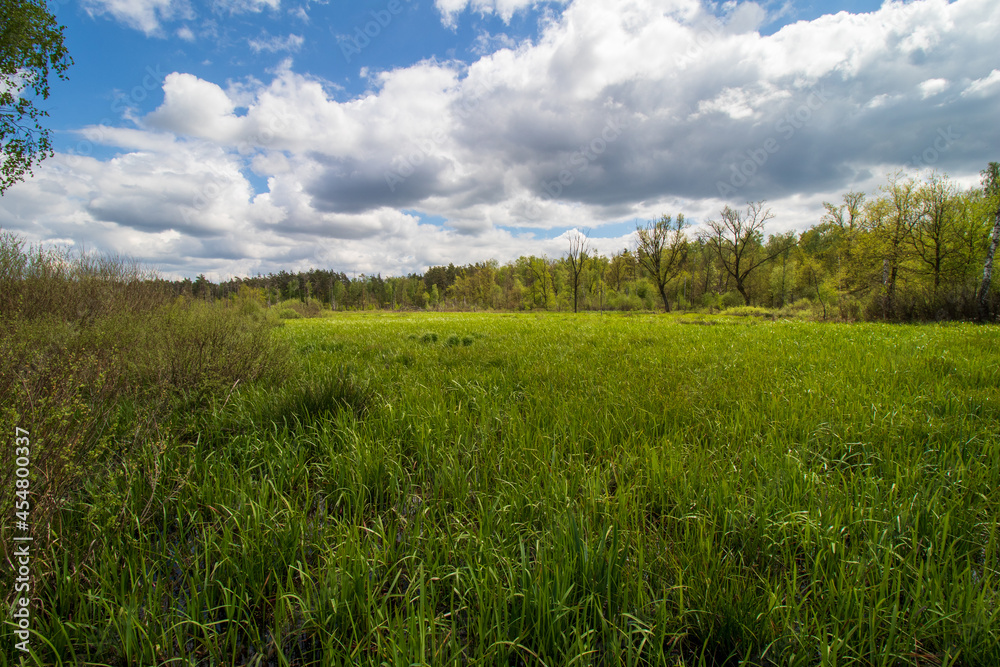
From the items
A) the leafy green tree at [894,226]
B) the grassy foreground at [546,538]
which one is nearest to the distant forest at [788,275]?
the leafy green tree at [894,226]

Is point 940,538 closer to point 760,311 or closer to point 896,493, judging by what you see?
point 896,493

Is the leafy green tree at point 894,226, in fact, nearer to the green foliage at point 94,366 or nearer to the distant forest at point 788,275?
the distant forest at point 788,275

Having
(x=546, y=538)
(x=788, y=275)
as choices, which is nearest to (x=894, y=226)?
(x=788, y=275)

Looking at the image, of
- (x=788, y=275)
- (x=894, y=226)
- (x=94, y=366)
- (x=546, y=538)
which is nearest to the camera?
(x=546, y=538)

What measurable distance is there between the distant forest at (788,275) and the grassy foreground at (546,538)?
562 inches

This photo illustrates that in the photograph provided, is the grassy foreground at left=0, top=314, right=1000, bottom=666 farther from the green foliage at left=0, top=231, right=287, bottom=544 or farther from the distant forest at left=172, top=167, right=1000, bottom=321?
the distant forest at left=172, top=167, right=1000, bottom=321

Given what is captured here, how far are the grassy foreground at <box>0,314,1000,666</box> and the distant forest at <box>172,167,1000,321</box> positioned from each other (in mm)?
14282

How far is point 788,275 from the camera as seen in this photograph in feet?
172

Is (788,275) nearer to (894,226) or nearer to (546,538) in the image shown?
(894,226)

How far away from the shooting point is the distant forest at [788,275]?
2183 cm

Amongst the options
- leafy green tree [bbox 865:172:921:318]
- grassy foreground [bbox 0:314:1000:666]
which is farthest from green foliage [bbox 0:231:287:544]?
leafy green tree [bbox 865:172:921:318]

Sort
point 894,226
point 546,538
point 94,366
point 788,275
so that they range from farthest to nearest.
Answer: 1. point 788,275
2. point 894,226
3. point 94,366
4. point 546,538

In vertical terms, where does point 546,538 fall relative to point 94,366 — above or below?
below

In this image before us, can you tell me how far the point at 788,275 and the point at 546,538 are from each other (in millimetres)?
65661
